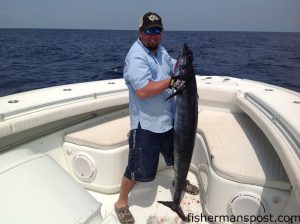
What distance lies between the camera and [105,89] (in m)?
4.00

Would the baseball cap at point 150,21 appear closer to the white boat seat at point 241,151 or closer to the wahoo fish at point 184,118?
the wahoo fish at point 184,118

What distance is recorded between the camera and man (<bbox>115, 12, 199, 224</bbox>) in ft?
8.20

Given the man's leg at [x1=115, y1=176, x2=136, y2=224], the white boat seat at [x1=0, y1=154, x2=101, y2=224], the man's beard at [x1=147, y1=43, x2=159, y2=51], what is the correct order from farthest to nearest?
the man's leg at [x1=115, y1=176, x2=136, y2=224] < the man's beard at [x1=147, y1=43, x2=159, y2=51] < the white boat seat at [x1=0, y1=154, x2=101, y2=224]

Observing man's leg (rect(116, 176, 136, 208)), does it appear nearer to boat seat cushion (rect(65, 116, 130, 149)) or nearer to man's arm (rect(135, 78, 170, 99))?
boat seat cushion (rect(65, 116, 130, 149))

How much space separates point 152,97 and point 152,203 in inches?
47.0

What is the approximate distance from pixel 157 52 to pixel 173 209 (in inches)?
55.6

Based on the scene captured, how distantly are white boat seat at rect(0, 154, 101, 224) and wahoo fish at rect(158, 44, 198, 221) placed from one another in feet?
2.76

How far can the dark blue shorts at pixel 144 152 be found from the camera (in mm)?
2754

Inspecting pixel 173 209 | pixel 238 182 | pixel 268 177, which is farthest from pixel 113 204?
pixel 268 177

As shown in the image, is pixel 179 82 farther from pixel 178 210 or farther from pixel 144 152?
pixel 178 210

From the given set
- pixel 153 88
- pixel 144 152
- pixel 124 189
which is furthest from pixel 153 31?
pixel 124 189

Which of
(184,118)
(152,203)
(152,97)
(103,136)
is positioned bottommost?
(152,203)

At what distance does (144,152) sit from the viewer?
2777 millimetres

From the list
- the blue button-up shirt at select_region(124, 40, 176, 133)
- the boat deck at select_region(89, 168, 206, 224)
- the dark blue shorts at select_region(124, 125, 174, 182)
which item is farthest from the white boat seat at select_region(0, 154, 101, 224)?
the boat deck at select_region(89, 168, 206, 224)
